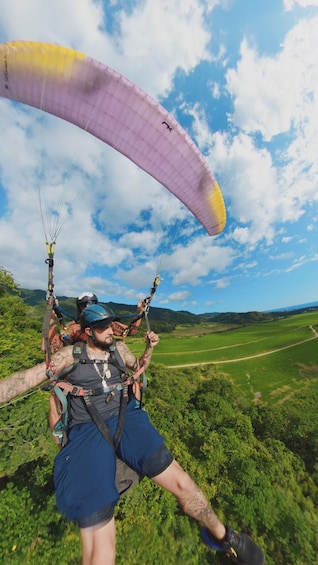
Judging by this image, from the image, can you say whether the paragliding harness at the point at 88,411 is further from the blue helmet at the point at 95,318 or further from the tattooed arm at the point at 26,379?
the blue helmet at the point at 95,318

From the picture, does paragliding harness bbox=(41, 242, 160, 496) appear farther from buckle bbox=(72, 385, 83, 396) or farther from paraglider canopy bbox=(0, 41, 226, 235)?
paraglider canopy bbox=(0, 41, 226, 235)

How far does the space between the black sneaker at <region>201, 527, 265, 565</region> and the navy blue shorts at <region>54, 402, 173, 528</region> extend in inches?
52.2

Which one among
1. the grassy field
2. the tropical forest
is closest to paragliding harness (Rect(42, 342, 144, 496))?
the tropical forest

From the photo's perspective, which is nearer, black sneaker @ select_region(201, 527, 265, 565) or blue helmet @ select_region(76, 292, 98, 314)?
black sneaker @ select_region(201, 527, 265, 565)

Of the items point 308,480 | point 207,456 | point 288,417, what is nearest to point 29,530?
point 207,456

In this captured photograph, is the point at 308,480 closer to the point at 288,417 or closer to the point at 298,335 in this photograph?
the point at 288,417

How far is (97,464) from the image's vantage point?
282 centimetres

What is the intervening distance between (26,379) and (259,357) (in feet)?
348

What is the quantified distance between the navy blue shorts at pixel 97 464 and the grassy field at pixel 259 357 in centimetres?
7033

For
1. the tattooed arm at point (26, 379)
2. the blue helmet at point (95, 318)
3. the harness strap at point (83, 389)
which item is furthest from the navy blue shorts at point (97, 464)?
the blue helmet at point (95, 318)

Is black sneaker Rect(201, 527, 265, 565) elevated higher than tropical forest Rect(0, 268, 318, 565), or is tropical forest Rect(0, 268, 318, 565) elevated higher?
black sneaker Rect(201, 527, 265, 565)


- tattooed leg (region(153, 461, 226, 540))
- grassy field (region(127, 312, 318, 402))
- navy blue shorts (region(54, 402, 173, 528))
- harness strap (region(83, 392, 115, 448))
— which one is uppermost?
harness strap (region(83, 392, 115, 448))

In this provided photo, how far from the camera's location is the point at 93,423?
10.8 ft

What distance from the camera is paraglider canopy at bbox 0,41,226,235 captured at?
15.0 feet
